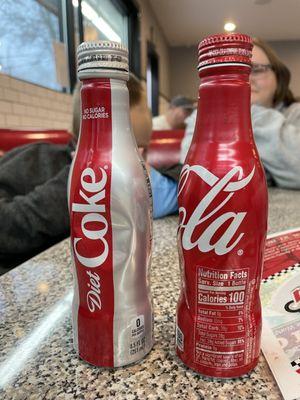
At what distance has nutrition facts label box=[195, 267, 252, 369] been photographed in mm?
258

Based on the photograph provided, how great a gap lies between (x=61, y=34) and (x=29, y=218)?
1.96 metres

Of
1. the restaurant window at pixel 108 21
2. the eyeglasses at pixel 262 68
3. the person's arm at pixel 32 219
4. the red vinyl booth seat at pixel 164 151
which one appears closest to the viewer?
the person's arm at pixel 32 219

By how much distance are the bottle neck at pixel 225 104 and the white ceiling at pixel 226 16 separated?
191 inches

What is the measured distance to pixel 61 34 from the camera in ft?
7.82

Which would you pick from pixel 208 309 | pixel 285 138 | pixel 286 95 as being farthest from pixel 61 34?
pixel 208 309

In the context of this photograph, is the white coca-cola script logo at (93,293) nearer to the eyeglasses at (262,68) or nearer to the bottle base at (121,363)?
the bottle base at (121,363)

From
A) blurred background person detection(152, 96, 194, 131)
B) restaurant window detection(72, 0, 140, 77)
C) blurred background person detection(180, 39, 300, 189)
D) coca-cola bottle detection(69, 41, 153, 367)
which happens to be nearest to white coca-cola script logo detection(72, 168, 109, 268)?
coca-cola bottle detection(69, 41, 153, 367)

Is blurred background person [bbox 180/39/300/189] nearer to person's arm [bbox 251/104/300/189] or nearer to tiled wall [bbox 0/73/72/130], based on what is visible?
person's arm [bbox 251/104/300/189]

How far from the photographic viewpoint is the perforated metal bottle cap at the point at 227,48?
24cm

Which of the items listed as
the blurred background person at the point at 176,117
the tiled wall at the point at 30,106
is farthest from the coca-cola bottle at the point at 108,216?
the blurred background person at the point at 176,117

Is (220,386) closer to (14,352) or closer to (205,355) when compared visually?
(205,355)

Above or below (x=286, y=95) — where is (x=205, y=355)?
below

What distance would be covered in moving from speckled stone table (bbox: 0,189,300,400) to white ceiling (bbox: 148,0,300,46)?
4813 millimetres

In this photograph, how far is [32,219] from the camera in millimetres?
827
